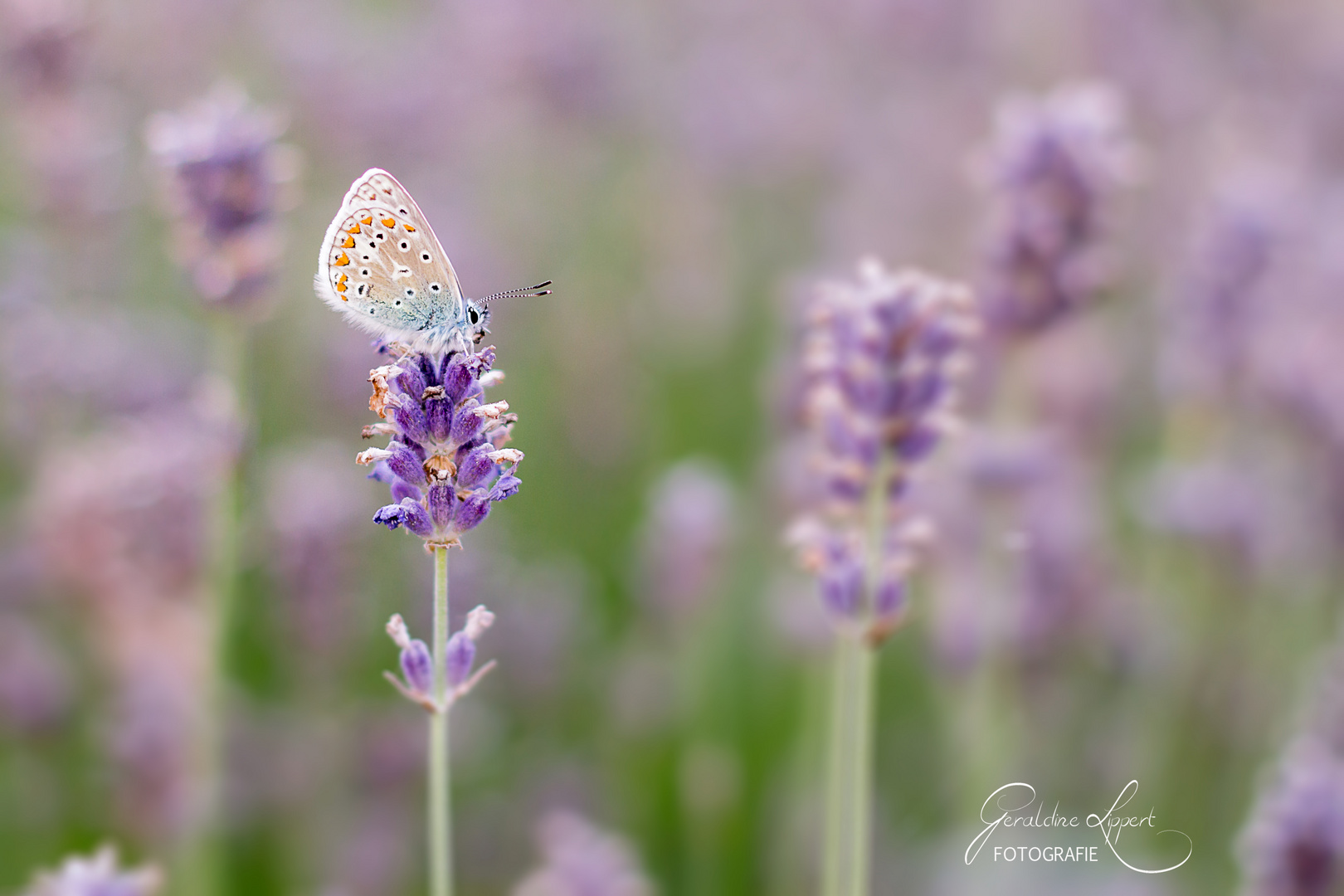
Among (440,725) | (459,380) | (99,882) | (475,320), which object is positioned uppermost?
(475,320)

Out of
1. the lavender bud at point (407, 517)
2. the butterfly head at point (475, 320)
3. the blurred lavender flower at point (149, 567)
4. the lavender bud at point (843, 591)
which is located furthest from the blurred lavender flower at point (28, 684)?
the lavender bud at point (843, 591)

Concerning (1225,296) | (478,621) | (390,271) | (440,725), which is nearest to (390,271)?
(390,271)

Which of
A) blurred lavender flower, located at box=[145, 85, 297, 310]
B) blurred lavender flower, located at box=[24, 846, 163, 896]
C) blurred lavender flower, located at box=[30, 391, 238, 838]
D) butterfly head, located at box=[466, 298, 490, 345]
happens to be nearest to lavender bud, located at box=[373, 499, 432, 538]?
butterfly head, located at box=[466, 298, 490, 345]

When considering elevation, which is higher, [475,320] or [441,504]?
[475,320]

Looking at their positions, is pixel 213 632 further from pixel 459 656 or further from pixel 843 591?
pixel 843 591

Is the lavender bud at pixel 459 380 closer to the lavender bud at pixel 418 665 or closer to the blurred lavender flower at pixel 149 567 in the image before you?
the lavender bud at pixel 418 665
